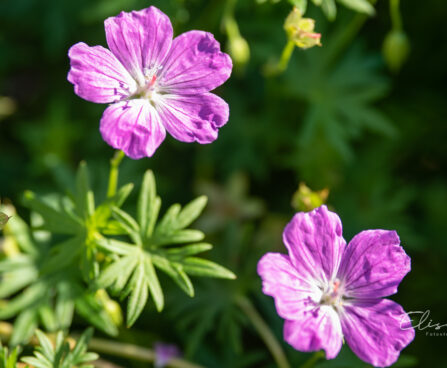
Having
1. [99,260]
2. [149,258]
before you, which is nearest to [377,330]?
[149,258]

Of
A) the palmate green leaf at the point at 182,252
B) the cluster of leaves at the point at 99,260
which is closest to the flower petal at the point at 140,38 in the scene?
the cluster of leaves at the point at 99,260

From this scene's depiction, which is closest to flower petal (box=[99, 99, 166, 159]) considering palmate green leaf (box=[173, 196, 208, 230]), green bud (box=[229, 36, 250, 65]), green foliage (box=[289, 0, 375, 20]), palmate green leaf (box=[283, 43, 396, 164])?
palmate green leaf (box=[173, 196, 208, 230])

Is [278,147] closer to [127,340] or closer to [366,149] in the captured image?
[366,149]

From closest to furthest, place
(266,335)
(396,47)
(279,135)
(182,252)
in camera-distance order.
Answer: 1. (182,252)
2. (266,335)
3. (396,47)
4. (279,135)

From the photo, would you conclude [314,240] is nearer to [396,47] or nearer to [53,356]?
[53,356]

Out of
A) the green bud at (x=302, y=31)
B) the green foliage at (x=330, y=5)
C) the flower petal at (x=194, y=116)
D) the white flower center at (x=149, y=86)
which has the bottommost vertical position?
the flower petal at (x=194, y=116)

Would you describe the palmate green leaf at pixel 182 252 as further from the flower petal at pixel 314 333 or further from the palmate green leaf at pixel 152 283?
the flower petal at pixel 314 333
